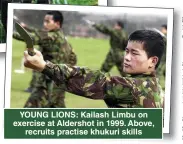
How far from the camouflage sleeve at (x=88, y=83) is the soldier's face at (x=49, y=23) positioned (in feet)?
0.40

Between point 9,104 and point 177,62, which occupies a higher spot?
A: point 177,62

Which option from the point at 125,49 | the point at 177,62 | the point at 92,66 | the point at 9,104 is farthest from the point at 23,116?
the point at 177,62

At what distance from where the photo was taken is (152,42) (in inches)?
53.7

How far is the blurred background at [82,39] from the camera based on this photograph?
1318 mm

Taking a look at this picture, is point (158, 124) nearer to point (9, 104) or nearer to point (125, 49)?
point (125, 49)

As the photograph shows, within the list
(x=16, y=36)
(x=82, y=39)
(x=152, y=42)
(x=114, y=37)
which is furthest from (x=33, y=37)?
(x=152, y=42)

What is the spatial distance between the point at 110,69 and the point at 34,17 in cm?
30

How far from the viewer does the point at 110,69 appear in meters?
1.34

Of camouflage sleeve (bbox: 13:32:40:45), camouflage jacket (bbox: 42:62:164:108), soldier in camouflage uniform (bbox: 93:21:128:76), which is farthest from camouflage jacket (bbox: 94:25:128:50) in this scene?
camouflage sleeve (bbox: 13:32:40:45)

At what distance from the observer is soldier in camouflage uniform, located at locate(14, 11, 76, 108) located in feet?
4.35
